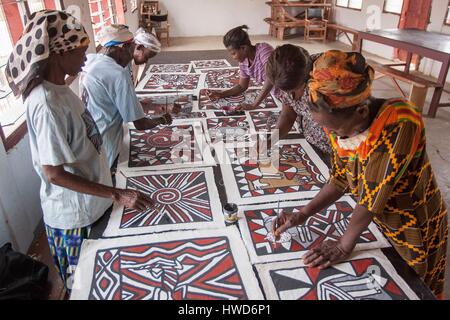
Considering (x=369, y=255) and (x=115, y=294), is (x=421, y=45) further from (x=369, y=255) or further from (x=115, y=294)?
(x=115, y=294)

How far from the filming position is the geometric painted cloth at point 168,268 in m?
1.08

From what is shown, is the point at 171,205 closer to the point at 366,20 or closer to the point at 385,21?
the point at 385,21

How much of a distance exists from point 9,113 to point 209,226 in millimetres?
1903

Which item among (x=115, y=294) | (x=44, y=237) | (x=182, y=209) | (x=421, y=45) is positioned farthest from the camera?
(x=421, y=45)

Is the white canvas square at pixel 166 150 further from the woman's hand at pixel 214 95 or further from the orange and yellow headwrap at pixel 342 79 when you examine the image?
the orange and yellow headwrap at pixel 342 79

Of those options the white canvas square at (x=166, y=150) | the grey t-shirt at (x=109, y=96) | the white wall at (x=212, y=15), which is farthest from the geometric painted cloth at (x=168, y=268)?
the white wall at (x=212, y=15)

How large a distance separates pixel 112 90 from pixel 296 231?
122cm

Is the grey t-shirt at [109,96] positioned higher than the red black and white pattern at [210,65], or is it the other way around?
the grey t-shirt at [109,96]

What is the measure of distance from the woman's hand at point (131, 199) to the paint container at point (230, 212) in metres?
0.33

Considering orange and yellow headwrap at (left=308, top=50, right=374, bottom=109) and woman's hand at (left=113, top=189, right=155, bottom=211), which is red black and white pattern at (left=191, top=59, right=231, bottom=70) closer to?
woman's hand at (left=113, top=189, right=155, bottom=211)

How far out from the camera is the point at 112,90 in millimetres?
1818

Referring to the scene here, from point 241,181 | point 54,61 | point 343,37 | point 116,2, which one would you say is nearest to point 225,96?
point 241,181

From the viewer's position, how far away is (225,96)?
296 centimetres

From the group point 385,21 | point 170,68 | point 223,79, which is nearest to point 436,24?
point 385,21
